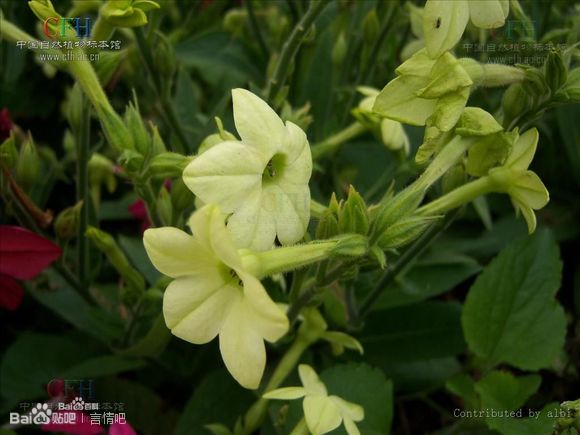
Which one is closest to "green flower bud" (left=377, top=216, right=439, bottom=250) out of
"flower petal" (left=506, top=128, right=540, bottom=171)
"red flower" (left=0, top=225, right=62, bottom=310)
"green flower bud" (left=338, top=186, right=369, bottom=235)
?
"green flower bud" (left=338, top=186, right=369, bottom=235)

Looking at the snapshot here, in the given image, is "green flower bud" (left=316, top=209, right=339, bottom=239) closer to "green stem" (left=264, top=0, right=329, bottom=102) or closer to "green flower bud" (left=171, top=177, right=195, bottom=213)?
"green flower bud" (left=171, top=177, right=195, bottom=213)

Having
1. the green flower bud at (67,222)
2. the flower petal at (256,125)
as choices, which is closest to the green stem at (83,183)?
the green flower bud at (67,222)

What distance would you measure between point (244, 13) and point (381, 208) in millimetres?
901

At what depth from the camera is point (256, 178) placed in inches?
26.9

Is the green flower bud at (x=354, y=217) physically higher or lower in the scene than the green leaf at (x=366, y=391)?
higher

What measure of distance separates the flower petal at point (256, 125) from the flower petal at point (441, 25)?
0.57 ft

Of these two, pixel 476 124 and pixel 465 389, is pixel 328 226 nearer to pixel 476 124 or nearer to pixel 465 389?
pixel 476 124

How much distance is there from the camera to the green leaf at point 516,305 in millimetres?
1020

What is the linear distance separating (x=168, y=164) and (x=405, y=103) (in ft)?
0.84

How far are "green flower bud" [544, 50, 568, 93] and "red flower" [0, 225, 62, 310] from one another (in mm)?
640

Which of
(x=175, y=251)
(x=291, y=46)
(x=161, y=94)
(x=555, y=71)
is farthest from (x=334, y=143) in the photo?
(x=175, y=251)

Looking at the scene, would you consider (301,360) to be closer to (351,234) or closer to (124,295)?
(124,295)

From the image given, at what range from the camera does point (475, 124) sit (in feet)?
2.46

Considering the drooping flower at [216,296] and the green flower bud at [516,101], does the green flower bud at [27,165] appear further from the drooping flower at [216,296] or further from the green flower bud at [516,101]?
A: the green flower bud at [516,101]
